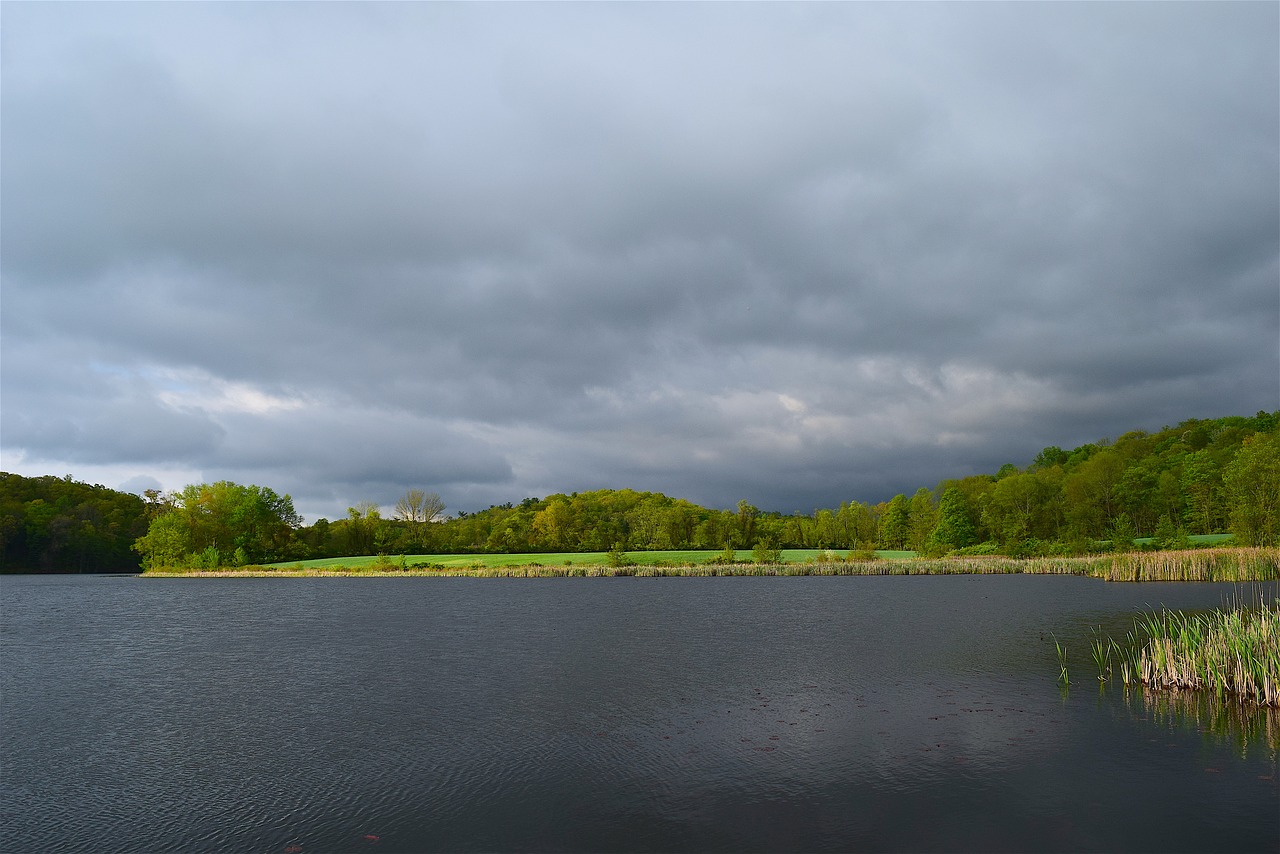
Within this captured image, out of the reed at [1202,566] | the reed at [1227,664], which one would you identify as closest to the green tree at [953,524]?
the reed at [1202,566]

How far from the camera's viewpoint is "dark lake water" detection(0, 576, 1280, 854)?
10.4 meters

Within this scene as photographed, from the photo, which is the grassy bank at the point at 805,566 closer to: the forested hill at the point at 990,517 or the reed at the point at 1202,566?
the reed at the point at 1202,566

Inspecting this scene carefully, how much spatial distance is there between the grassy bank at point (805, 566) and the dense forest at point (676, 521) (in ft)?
23.1

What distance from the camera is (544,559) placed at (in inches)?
3927

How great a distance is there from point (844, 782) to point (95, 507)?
167 meters

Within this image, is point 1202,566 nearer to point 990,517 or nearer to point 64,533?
point 990,517

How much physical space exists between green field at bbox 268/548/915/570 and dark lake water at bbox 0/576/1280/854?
61685 mm

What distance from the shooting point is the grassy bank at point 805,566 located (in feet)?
166

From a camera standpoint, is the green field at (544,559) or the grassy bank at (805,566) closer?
the grassy bank at (805,566)

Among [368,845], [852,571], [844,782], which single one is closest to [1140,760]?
[844,782]

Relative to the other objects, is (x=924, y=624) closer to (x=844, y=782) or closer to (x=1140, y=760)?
(x=1140, y=760)

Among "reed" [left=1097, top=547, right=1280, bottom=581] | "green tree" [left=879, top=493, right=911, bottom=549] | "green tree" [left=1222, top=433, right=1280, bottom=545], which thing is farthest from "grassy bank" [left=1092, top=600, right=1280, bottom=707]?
"green tree" [left=879, top=493, right=911, bottom=549]

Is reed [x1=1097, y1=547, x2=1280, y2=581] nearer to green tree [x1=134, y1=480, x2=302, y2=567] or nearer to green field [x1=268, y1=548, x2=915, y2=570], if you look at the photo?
green field [x1=268, y1=548, x2=915, y2=570]

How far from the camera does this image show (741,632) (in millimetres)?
31938
